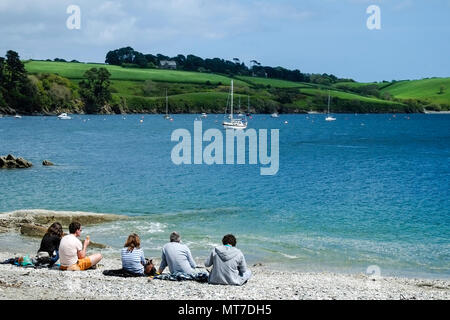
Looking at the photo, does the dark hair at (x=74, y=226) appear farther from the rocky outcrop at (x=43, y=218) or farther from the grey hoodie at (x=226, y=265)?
the rocky outcrop at (x=43, y=218)

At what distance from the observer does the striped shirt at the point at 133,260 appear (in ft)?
61.7

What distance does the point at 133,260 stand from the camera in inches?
742

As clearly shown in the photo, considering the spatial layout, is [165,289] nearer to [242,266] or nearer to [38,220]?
[242,266]

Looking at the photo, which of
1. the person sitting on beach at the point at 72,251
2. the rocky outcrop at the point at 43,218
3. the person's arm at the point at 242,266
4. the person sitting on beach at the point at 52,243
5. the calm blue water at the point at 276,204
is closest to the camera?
the person's arm at the point at 242,266

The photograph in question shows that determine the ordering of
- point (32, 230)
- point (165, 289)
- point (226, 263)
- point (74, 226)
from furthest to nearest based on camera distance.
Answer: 1. point (32, 230)
2. point (74, 226)
3. point (226, 263)
4. point (165, 289)

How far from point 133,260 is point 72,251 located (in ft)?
6.80

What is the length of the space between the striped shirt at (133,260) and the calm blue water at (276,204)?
27.7 feet

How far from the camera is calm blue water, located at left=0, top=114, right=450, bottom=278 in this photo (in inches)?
1149

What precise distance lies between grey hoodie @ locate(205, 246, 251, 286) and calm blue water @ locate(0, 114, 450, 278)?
8375 mm

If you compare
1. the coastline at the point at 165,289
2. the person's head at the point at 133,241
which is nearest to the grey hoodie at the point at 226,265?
A: the coastline at the point at 165,289

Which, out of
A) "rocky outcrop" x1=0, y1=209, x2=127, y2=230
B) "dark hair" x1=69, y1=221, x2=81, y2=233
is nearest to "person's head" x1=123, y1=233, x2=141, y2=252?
"dark hair" x1=69, y1=221, x2=81, y2=233

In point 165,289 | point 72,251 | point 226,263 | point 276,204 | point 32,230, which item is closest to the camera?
point 165,289

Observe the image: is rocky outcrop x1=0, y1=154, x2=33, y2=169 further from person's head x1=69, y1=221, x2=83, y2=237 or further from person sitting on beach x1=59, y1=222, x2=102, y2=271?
person's head x1=69, y1=221, x2=83, y2=237

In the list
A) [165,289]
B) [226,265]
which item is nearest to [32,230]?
[165,289]
